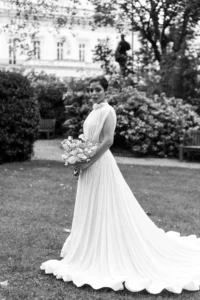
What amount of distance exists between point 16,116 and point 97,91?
27.0ft

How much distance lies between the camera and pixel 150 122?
16797 millimetres

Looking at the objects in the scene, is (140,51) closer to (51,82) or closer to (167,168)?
(51,82)

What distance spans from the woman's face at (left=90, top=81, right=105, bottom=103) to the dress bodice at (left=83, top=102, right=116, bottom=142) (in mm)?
69

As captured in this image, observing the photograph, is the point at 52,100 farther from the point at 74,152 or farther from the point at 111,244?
the point at 111,244

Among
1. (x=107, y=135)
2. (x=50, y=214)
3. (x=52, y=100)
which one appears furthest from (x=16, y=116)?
(x=52, y=100)

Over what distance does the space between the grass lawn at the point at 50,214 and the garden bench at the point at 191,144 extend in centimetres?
242

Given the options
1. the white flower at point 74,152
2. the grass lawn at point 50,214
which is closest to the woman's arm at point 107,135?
the white flower at point 74,152

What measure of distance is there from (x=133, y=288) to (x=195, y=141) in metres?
12.1

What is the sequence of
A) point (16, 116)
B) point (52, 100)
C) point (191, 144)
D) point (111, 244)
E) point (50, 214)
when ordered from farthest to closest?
point (52, 100) < point (191, 144) < point (16, 116) < point (50, 214) < point (111, 244)

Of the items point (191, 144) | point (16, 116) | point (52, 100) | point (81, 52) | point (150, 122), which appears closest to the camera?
point (16, 116)

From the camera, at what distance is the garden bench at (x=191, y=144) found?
15910mm

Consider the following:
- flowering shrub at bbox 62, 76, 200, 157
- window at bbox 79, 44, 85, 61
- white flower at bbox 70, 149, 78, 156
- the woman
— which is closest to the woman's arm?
the woman

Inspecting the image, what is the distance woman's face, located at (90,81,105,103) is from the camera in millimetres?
5176

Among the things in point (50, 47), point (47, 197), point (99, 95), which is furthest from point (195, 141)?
point (50, 47)
